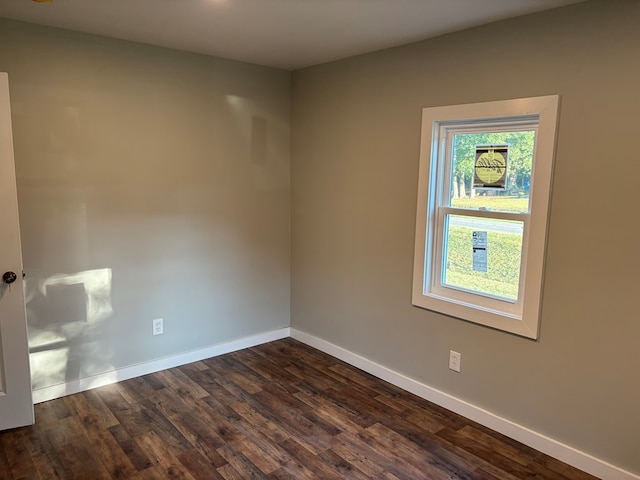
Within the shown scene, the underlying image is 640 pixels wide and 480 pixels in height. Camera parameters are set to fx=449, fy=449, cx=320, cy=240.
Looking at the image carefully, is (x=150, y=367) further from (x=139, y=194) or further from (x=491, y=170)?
(x=491, y=170)

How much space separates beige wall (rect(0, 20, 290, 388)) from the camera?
9.19 ft

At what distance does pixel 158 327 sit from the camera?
339cm

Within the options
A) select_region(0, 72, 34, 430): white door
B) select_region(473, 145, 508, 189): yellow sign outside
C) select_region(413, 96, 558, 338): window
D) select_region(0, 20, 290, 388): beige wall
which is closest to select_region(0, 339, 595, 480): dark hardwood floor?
select_region(0, 72, 34, 430): white door

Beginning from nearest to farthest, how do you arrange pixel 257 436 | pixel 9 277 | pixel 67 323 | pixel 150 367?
pixel 9 277, pixel 257 436, pixel 67 323, pixel 150 367

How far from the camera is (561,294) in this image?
2.34 m

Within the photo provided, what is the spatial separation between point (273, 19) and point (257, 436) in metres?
2.39

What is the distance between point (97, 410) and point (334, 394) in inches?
60.4

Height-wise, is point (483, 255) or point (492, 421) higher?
point (483, 255)

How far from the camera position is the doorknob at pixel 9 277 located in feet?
8.16

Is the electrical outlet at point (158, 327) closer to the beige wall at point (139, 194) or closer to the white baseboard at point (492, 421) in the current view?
the beige wall at point (139, 194)

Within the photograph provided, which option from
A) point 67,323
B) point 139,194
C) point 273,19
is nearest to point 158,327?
point 67,323

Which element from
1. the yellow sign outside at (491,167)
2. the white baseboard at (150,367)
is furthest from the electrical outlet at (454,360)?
the white baseboard at (150,367)

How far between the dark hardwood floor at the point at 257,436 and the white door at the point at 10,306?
16cm

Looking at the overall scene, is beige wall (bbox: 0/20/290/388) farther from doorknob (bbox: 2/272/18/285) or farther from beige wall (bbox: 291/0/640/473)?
beige wall (bbox: 291/0/640/473)
